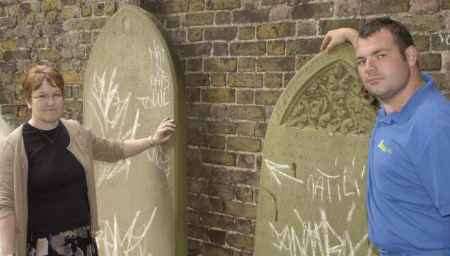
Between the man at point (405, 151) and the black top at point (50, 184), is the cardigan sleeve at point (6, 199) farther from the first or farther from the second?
the man at point (405, 151)

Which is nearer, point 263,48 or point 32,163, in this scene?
point 32,163

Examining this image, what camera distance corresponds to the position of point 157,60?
3.15 m

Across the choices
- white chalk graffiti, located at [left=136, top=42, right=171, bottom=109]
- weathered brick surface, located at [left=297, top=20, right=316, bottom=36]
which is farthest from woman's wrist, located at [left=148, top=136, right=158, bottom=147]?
weathered brick surface, located at [left=297, top=20, right=316, bottom=36]

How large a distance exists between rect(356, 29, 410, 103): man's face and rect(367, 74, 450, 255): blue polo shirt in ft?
0.23

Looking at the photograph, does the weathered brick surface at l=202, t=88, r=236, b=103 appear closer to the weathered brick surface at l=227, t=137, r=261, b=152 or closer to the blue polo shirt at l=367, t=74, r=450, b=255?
the weathered brick surface at l=227, t=137, r=261, b=152

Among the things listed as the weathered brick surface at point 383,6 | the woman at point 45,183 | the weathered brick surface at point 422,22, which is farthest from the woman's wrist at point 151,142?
the weathered brick surface at point 422,22

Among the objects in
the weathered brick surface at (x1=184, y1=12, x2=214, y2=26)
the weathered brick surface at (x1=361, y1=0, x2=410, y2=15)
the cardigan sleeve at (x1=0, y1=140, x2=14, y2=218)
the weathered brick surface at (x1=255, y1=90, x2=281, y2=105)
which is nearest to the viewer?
the cardigan sleeve at (x1=0, y1=140, x2=14, y2=218)

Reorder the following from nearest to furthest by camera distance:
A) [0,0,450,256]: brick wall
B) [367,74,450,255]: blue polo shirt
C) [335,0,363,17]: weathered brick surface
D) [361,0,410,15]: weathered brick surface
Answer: [367,74,450,255]: blue polo shirt
[361,0,410,15]: weathered brick surface
[335,0,363,17]: weathered brick surface
[0,0,450,256]: brick wall

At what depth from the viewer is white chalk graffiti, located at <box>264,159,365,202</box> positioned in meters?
2.52

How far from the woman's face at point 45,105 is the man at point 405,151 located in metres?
Answer: 1.36

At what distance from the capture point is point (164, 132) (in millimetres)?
3023

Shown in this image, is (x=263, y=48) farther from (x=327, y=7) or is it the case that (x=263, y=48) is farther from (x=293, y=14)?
(x=327, y=7)

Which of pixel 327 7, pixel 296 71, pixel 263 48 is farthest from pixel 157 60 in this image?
pixel 327 7

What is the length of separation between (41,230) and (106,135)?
116 centimetres
